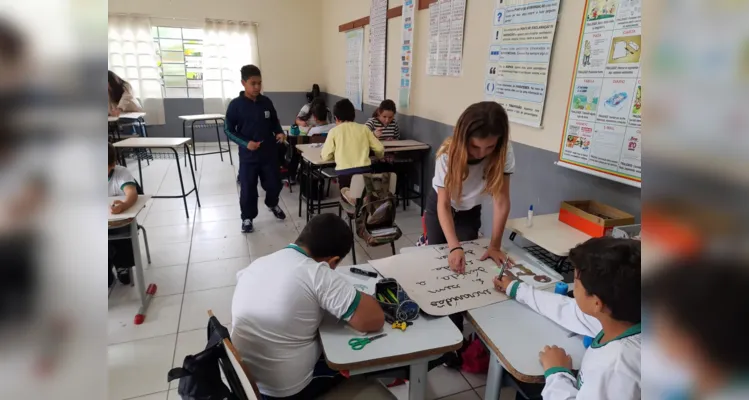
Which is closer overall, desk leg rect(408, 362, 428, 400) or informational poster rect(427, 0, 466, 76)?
desk leg rect(408, 362, 428, 400)

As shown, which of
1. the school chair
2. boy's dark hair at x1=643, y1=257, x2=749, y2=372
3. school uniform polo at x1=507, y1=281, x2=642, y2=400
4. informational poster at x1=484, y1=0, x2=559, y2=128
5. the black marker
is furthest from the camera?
the school chair

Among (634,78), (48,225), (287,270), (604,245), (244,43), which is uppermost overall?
(244,43)

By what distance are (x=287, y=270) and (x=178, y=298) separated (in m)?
1.75

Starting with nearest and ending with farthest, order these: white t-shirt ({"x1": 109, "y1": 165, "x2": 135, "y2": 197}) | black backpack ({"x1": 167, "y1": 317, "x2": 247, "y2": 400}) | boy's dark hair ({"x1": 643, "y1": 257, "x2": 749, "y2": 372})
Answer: boy's dark hair ({"x1": 643, "y1": 257, "x2": 749, "y2": 372})
black backpack ({"x1": 167, "y1": 317, "x2": 247, "y2": 400})
white t-shirt ({"x1": 109, "y1": 165, "x2": 135, "y2": 197})

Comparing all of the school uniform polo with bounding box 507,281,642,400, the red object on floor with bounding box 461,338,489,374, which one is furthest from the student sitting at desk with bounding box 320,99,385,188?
the school uniform polo with bounding box 507,281,642,400

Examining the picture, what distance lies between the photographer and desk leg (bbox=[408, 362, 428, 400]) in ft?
4.15

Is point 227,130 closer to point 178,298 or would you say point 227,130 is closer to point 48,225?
point 178,298

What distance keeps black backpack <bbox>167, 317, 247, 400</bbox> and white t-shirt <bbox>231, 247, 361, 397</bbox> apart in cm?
17

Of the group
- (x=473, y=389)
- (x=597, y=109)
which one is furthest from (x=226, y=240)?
(x=597, y=109)

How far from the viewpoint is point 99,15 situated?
A: 205 millimetres

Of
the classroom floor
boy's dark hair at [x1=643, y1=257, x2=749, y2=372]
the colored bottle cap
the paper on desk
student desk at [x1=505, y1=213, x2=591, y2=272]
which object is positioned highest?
boy's dark hair at [x1=643, y1=257, x2=749, y2=372]

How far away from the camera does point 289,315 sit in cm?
120

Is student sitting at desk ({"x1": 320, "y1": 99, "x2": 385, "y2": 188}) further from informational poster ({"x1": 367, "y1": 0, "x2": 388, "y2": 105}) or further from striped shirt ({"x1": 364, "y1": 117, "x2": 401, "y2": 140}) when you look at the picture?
informational poster ({"x1": 367, "y1": 0, "x2": 388, "y2": 105})

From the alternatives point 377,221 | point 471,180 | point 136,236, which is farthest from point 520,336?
point 136,236
